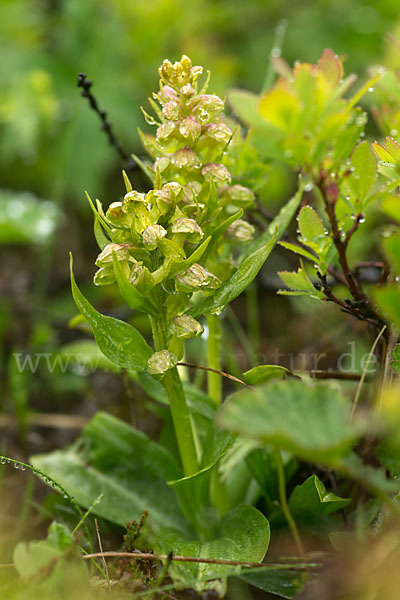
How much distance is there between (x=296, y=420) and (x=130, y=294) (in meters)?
0.43

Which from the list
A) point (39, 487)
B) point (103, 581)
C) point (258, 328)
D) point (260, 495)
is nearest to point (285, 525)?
point (260, 495)

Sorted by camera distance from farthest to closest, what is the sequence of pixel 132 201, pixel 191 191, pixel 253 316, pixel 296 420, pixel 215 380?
pixel 253 316 → pixel 215 380 → pixel 191 191 → pixel 132 201 → pixel 296 420

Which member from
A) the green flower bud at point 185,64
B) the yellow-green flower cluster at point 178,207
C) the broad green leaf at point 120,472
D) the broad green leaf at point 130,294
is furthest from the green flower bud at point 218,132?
the broad green leaf at point 120,472

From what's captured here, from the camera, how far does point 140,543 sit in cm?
117

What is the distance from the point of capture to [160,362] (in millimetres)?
1012

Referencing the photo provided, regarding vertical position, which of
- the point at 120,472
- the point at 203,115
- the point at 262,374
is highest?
the point at 203,115

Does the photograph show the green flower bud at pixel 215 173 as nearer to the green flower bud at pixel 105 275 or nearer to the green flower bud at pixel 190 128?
the green flower bud at pixel 190 128

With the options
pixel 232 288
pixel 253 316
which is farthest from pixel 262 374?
pixel 253 316

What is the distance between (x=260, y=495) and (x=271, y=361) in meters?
0.71

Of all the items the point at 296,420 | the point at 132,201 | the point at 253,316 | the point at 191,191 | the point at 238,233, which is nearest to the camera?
the point at 296,420

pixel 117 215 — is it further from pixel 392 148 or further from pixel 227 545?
pixel 227 545

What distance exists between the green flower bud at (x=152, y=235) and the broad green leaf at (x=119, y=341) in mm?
162

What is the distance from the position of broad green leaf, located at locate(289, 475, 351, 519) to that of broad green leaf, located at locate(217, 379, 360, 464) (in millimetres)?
415

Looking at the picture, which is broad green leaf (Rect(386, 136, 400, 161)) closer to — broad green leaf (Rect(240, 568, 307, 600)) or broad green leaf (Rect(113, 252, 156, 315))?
broad green leaf (Rect(113, 252, 156, 315))
